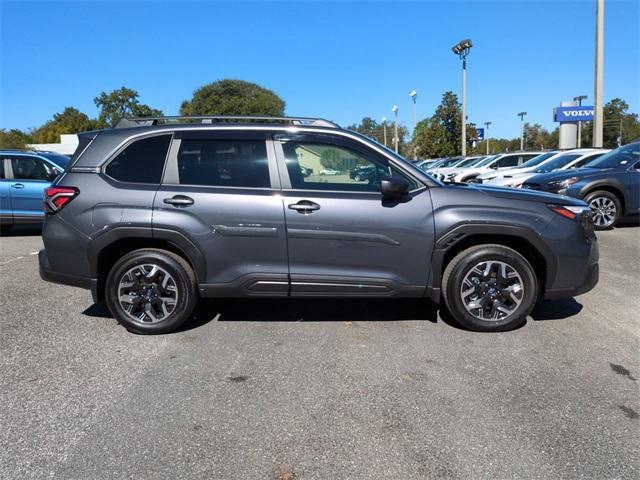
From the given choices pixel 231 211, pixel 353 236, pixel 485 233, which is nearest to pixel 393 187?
pixel 353 236

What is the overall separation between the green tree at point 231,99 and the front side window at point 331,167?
78840mm

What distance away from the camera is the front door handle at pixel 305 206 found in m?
4.31

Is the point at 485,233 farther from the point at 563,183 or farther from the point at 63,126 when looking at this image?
the point at 63,126

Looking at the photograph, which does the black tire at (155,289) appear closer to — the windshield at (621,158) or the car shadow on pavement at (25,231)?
the car shadow on pavement at (25,231)

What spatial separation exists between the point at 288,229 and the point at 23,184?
8.16 m

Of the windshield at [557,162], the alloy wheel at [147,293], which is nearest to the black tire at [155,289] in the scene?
the alloy wheel at [147,293]

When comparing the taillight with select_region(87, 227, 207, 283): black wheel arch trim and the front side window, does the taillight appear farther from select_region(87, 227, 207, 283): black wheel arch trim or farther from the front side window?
the front side window

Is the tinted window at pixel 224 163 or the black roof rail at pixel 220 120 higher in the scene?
the black roof rail at pixel 220 120

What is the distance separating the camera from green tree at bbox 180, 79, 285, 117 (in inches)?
3272

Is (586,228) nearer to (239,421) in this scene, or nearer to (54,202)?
(239,421)

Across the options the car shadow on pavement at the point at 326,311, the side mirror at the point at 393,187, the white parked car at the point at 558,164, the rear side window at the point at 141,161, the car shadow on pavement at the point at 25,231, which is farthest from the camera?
the white parked car at the point at 558,164

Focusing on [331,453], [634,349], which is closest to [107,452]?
[331,453]

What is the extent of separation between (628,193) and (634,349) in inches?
257

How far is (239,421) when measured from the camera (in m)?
3.09
